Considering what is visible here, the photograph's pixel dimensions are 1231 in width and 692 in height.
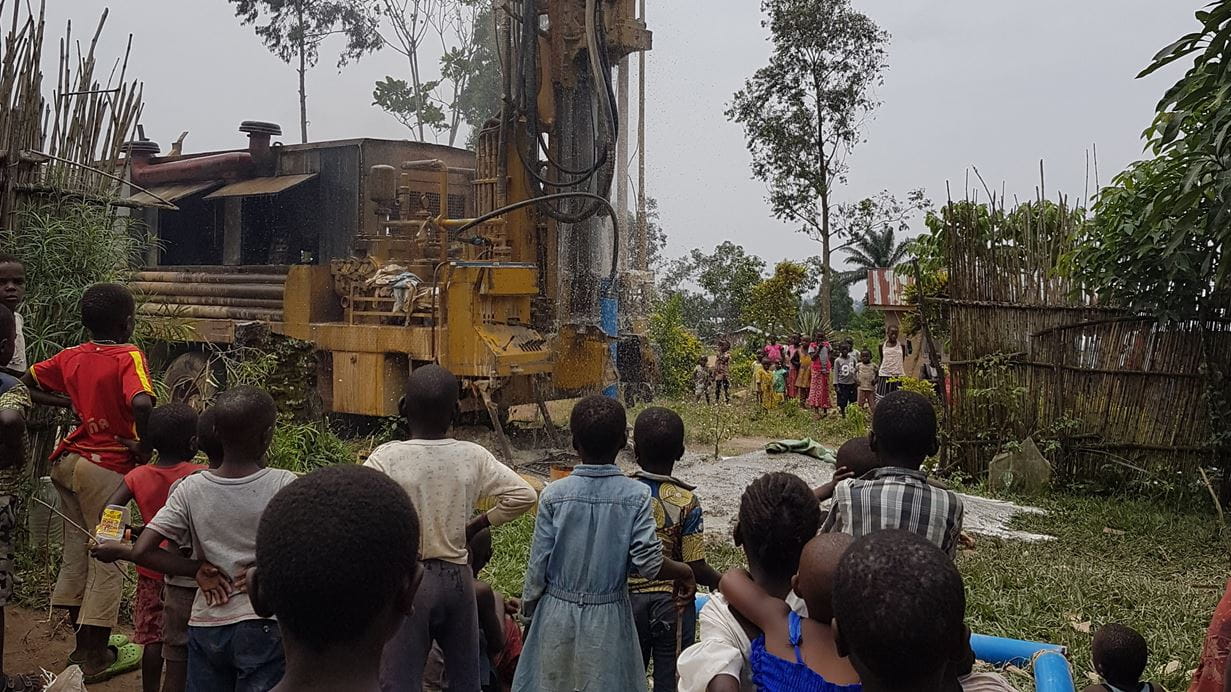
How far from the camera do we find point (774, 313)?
24641 mm

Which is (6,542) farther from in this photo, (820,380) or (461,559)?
(820,380)

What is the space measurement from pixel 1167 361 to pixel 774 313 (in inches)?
654

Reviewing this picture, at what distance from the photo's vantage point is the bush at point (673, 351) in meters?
18.5

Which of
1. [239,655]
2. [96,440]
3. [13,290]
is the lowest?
[239,655]

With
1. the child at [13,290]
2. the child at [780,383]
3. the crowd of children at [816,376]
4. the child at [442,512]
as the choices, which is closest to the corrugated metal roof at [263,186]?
the crowd of children at [816,376]

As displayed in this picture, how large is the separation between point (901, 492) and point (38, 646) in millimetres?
3965

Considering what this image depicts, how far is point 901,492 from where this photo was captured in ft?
9.07

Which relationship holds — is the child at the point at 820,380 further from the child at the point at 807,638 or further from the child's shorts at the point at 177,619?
the child at the point at 807,638

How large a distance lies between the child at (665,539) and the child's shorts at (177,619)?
1392 mm

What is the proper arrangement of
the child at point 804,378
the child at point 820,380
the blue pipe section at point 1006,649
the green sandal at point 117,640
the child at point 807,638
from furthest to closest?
the child at point 804,378
the child at point 820,380
the green sandal at point 117,640
the blue pipe section at point 1006,649
the child at point 807,638

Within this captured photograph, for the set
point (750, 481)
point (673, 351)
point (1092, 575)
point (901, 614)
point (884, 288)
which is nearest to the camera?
point (901, 614)

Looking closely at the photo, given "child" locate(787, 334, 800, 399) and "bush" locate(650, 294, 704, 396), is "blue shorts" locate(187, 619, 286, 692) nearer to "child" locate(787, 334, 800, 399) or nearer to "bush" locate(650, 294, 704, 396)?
"child" locate(787, 334, 800, 399)

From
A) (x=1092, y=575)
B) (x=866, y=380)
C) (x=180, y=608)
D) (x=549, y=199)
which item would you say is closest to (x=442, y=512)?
(x=180, y=608)

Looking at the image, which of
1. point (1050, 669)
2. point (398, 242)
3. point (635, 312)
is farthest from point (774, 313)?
point (1050, 669)
